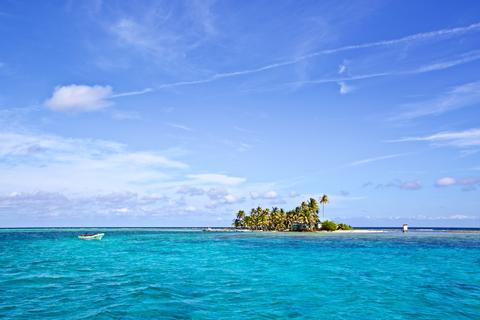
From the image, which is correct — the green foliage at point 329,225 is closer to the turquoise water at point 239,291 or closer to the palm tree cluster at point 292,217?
the palm tree cluster at point 292,217

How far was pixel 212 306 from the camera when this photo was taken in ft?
73.7

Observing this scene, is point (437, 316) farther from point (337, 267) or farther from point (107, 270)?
point (107, 270)

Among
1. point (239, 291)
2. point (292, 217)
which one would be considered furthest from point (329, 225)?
point (239, 291)

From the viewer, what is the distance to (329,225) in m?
161

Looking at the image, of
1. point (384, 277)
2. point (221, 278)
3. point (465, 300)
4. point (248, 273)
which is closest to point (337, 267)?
point (384, 277)

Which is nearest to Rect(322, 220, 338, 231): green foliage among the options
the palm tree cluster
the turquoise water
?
the palm tree cluster

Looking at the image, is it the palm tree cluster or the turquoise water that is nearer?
the turquoise water

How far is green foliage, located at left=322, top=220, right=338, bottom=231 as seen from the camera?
160500 millimetres

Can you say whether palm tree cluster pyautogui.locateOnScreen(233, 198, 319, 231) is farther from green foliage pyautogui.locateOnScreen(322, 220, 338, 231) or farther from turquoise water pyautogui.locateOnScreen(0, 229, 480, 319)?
turquoise water pyautogui.locateOnScreen(0, 229, 480, 319)

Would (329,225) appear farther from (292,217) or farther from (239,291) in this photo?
(239,291)

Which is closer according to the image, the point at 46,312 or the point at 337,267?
the point at 46,312

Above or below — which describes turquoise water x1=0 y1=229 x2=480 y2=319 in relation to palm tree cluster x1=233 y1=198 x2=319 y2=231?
below

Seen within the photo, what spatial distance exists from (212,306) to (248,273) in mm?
14178

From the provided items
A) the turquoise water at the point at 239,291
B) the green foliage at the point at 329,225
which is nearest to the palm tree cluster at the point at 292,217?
the green foliage at the point at 329,225
